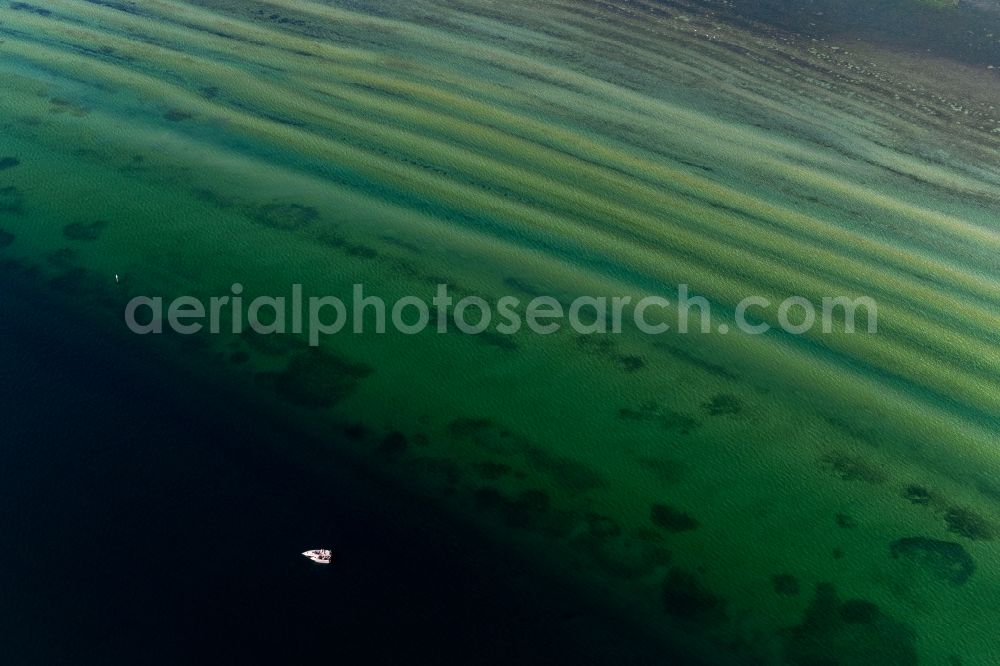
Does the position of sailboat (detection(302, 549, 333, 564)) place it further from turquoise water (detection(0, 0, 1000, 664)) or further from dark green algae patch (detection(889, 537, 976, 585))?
dark green algae patch (detection(889, 537, 976, 585))

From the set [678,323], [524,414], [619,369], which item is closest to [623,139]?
[678,323]

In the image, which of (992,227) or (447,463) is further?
(992,227)

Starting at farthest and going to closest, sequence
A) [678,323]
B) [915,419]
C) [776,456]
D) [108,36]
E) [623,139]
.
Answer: [108,36] < [623,139] < [678,323] < [915,419] < [776,456]

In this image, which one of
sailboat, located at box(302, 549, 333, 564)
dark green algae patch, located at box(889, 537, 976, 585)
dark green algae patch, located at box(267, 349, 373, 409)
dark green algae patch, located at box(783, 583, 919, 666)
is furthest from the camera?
dark green algae patch, located at box(267, 349, 373, 409)

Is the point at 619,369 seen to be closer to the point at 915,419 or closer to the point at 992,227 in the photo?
the point at 915,419

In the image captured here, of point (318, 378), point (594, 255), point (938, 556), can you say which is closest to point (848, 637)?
point (938, 556)

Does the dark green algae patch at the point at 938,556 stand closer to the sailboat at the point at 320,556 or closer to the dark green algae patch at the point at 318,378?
the sailboat at the point at 320,556

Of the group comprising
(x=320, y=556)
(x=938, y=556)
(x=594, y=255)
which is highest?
(x=594, y=255)

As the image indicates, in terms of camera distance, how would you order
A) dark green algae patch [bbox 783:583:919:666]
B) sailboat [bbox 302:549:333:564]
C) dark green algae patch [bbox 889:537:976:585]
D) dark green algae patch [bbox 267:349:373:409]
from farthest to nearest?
dark green algae patch [bbox 267:349:373:409] < dark green algae patch [bbox 889:537:976:585] < sailboat [bbox 302:549:333:564] < dark green algae patch [bbox 783:583:919:666]

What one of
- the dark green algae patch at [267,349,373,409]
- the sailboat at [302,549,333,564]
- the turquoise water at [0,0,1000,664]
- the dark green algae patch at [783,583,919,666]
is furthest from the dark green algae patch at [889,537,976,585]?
the dark green algae patch at [267,349,373,409]

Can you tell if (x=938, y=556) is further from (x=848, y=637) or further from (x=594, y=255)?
(x=594, y=255)

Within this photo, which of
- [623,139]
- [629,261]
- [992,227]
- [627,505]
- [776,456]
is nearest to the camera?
[627,505]
